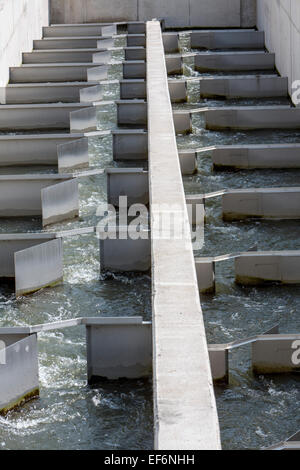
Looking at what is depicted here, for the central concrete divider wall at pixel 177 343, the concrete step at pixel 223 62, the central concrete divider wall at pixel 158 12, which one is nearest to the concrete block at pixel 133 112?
the concrete step at pixel 223 62

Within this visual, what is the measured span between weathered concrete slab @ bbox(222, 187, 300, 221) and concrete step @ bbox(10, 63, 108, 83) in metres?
10.2

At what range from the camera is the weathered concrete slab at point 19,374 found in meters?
12.6

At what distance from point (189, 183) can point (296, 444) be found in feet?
34.0

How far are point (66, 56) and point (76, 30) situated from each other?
10.9 ft

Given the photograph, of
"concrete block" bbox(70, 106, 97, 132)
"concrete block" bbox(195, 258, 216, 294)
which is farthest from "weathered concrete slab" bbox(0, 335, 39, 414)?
"concrete block" bbox(70, 106, 97, 132)

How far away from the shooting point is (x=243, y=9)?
3547 centimetres

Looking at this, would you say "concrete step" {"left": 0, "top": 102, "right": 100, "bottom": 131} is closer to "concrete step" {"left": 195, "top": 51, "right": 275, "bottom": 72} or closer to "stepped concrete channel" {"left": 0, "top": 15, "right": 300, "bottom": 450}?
"stepped concrete channel" {"left": 0, "top": 15, "right": 300, "bottom": 450}

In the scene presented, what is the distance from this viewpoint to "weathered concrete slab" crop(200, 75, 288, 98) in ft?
89.4

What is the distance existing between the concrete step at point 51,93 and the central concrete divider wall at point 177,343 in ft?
29.4

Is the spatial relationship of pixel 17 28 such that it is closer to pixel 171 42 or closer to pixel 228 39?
pixel 171 42

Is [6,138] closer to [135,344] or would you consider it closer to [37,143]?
[37,143]

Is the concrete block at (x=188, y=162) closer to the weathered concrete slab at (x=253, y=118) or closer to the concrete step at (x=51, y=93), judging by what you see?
the weathered concrete slab at (x=253, y=118)
